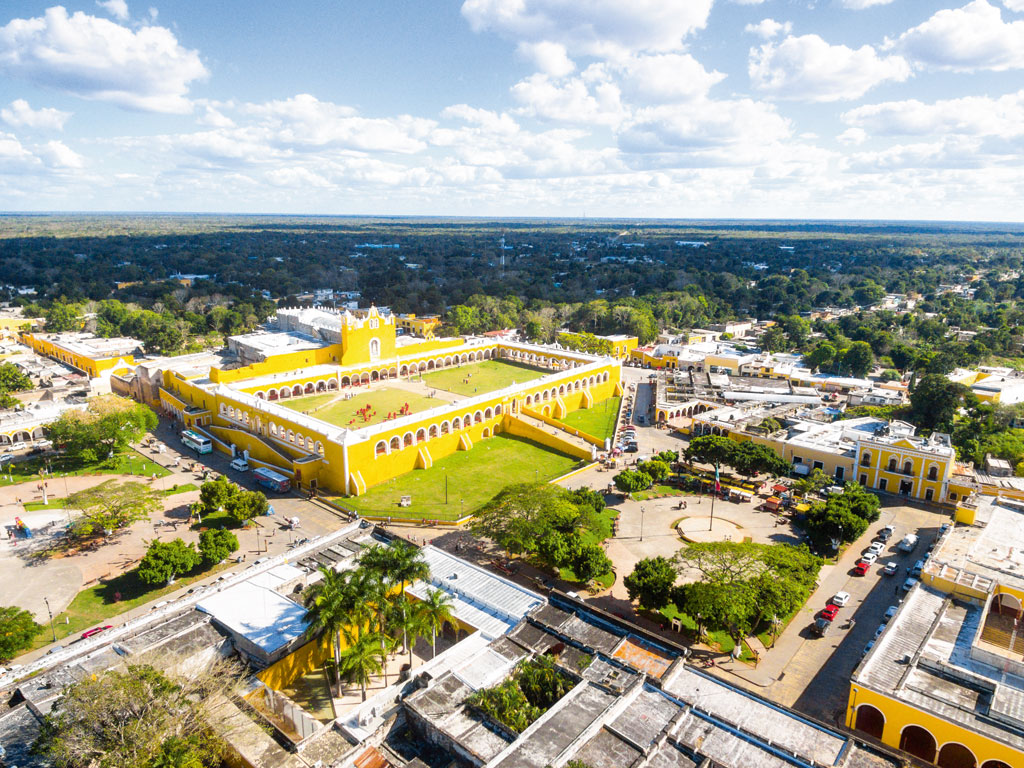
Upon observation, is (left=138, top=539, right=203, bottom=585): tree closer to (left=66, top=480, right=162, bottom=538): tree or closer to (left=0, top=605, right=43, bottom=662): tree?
(left=0, top=605, right=43, bottom=662): tree

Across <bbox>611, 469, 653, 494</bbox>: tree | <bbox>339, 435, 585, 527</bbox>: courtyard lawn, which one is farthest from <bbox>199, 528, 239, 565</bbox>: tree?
<bbox>611, 469, 653, 494</bbox>: tree

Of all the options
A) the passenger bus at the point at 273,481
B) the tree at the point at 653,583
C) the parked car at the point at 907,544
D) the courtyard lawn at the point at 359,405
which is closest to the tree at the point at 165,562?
the passenger bus at the point at 273,481

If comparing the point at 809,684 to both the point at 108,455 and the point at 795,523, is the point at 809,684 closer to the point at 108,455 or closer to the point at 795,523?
the point at 795,523

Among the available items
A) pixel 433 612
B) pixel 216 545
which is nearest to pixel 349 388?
pixel 216 545

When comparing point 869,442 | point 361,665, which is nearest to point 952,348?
point 869,442

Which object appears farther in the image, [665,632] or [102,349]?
[102,349]

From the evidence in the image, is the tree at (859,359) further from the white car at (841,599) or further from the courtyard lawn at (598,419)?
the white car at (841,599)
